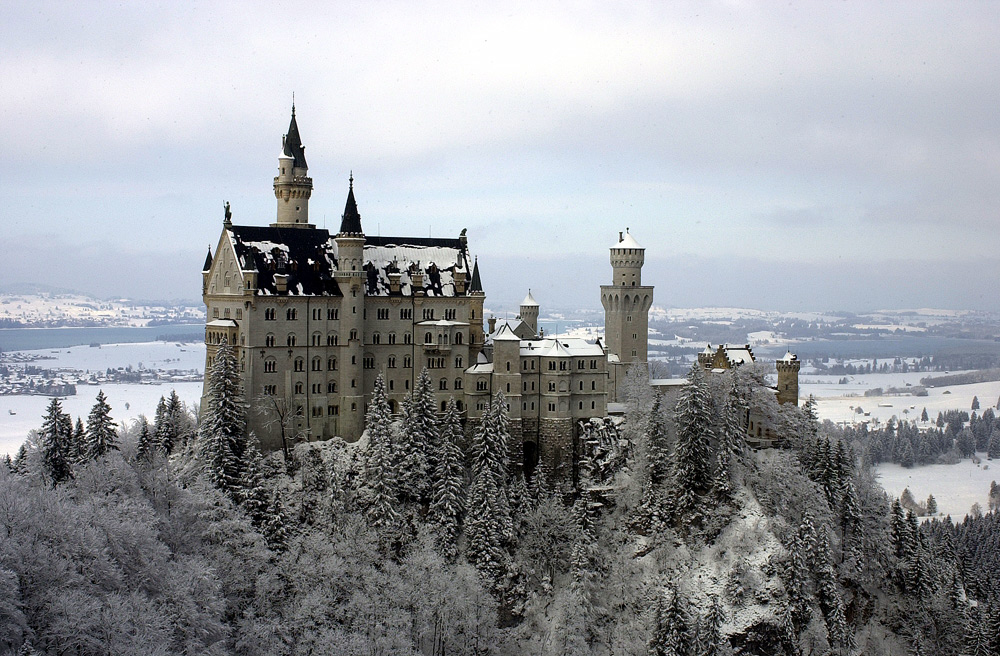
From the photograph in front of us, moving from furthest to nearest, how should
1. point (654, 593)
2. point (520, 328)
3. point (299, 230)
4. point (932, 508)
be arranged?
1. point (932, 508)
2. point (520, 328)
3. point (299, 230)
4. point (654, 593)

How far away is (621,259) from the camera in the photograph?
103 m

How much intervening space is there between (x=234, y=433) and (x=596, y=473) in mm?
32473

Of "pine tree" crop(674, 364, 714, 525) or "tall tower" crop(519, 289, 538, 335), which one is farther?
"tall tower" crop(519, 289, 538, 335)

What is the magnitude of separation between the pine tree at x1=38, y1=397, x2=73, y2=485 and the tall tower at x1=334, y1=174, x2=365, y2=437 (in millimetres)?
23550

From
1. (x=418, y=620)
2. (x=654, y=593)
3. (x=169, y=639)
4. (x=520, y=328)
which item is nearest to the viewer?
(x=169, y=639)

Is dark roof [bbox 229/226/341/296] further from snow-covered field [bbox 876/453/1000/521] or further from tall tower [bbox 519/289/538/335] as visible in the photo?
snow-covered field [bbox 876/453/1000/521]

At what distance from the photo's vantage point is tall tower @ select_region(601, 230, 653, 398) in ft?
335

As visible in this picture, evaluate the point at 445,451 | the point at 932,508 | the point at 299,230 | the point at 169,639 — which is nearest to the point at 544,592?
the point at 445,451

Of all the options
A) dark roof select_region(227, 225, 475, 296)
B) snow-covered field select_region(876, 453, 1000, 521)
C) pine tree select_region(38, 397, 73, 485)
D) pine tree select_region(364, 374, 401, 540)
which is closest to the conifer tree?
pine tree select_region(38, 397, 73, 485)

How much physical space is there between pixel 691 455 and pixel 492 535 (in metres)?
18.4

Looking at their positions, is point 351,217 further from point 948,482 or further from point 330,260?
point 948,482

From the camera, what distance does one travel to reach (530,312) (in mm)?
103375

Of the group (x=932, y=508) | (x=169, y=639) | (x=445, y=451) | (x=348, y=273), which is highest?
(x=348, y=273)

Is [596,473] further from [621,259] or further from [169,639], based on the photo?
[169,639]
